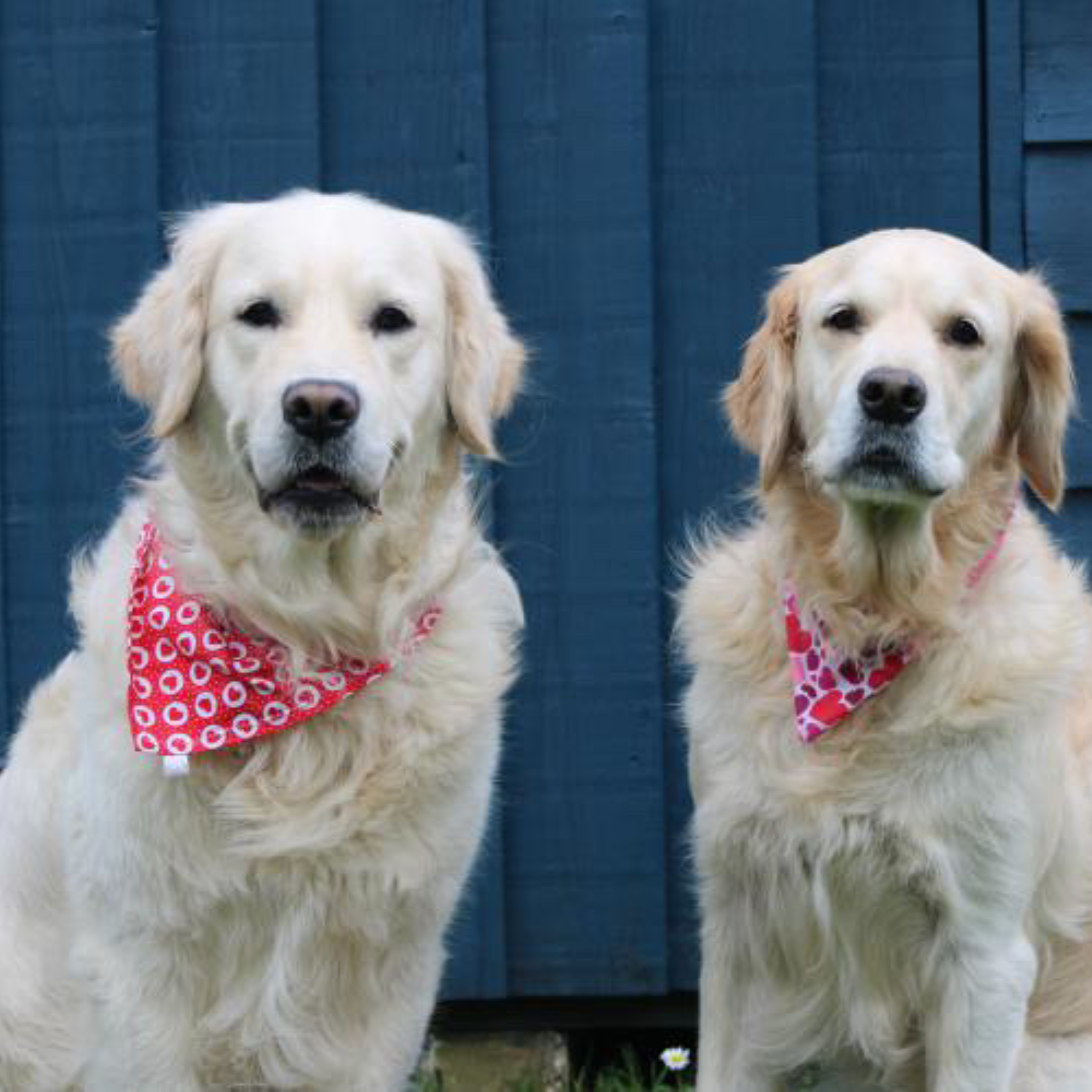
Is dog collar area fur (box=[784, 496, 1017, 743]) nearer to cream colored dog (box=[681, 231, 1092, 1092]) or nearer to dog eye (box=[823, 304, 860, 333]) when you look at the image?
cream colored dog (box=[681, 231, 1092, 1092])

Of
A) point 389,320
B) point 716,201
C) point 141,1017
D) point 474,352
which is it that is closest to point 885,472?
point 474,352

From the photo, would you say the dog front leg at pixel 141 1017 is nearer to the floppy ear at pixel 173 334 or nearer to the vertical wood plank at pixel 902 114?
the floppy ear at pixel 173 334

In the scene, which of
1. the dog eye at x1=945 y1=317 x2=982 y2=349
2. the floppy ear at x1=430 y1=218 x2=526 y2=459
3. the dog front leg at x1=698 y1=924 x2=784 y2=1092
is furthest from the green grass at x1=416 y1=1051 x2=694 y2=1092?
the dog eye at x1=945 y1=317 x2=982 y2=349

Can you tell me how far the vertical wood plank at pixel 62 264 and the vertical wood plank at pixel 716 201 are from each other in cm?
103

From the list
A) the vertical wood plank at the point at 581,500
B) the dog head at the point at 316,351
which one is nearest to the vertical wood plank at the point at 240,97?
the vertical wood plank at the point at 581,500

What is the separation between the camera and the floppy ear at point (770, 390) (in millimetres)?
3516

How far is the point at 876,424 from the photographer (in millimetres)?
3254

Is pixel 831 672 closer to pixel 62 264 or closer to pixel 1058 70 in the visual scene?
pixel 1058 70

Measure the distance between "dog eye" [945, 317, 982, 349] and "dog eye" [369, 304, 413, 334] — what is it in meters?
0.85

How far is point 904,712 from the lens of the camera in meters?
3.41

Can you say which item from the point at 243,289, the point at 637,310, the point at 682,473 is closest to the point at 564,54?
the point at 637,310

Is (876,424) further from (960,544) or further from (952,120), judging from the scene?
(952,120)

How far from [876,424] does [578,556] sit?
1227 millimetres

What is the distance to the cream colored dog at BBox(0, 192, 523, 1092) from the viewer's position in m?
3.20
